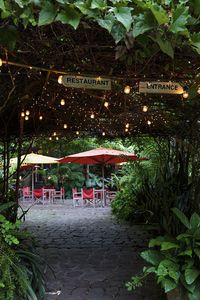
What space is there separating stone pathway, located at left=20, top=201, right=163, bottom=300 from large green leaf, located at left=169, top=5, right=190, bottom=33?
2998mm

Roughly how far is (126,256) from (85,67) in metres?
3.38

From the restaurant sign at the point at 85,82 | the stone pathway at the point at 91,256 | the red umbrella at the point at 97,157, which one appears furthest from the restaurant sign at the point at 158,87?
the red umbrella at the point at 97,157

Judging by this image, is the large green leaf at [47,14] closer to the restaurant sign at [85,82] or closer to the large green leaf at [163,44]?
the large green leaf at [163,44]

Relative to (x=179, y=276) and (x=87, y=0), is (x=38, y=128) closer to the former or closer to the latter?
(x=179, y=276)

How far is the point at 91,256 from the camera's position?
6281 millimetres

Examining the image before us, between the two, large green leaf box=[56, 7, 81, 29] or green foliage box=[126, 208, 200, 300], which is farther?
green foliage box=[126, 208, 200, 300]

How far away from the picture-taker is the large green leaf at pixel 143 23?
7.24 ft

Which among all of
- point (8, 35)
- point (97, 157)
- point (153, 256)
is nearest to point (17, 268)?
point (153, 256)

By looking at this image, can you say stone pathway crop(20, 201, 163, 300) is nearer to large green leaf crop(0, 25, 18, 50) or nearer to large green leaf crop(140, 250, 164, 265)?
large green leaf crop(140, 250, 164, 265)

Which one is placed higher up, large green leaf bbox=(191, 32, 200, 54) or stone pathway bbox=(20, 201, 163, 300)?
large green leaf bbox=(191, 32, 200, 54)

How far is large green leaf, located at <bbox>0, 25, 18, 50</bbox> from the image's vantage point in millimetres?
2502

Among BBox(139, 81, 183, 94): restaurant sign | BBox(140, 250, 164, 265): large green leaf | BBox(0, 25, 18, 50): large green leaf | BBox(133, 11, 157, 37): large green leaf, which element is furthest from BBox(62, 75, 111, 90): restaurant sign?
BBox(140, 250, 164, 265): large green leaf

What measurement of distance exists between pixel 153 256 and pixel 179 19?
2364 mm

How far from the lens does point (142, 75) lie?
429cm
